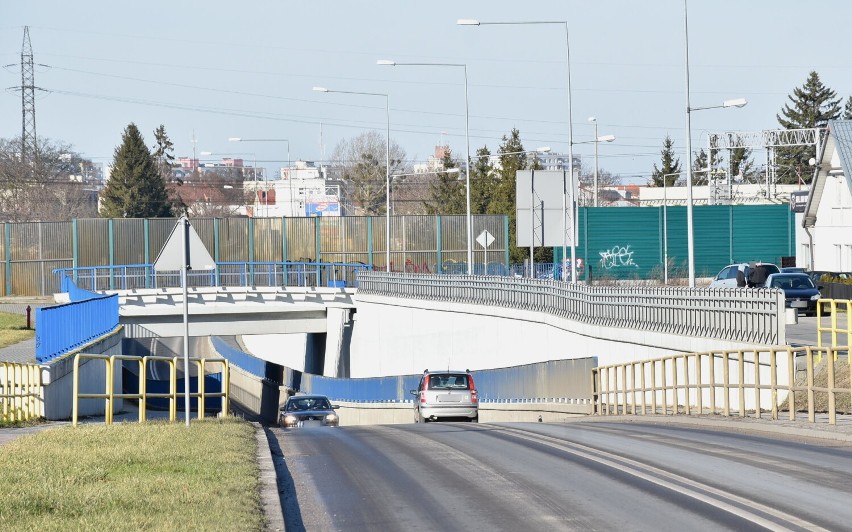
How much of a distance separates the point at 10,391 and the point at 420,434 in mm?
9141

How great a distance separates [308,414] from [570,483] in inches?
890

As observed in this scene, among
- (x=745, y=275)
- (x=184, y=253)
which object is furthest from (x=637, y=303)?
(x=745, y=275)

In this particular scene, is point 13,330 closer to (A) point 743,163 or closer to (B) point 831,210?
(B) point 831,210

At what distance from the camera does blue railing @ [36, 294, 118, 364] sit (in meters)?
29.1

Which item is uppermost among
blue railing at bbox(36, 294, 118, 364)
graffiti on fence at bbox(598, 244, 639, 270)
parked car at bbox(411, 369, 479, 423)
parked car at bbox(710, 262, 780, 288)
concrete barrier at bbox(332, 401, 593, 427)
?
graffiti on fence at bbox(598, 244, 639, 270)

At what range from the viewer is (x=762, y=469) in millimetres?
13797

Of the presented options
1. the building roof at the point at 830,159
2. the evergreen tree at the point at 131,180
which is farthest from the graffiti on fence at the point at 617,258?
the evergreen tree at the point at 131,180

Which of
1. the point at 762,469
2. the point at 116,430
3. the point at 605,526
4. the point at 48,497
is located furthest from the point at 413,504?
the point at 116,430

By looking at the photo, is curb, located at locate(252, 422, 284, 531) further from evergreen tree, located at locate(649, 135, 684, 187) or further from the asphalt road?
evergreen tree, located at locate(649, 135, 684, 187)

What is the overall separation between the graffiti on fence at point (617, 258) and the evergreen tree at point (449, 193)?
2176cm

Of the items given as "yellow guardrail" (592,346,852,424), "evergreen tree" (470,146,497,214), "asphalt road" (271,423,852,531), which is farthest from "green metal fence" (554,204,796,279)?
"asphalt road" (271,423,852,531)

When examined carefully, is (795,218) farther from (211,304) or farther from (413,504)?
(413,504)

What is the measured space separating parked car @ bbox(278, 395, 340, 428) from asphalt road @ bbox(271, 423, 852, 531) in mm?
15463

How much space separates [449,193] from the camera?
380 ft
